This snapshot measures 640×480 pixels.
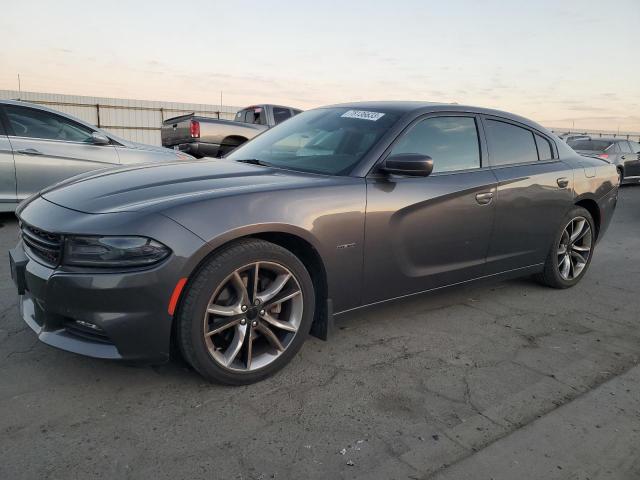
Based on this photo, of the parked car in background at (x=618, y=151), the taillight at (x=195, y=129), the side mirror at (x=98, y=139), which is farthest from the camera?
the parked car in background at (x=618, y=151)

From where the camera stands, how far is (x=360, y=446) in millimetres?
2236

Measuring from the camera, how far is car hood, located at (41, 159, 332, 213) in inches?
101

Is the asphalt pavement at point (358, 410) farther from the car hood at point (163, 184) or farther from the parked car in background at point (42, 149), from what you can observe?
the parked car in background at point (42, 149)

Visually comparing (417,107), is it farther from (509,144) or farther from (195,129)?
(195,129)

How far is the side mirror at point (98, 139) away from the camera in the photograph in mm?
6680

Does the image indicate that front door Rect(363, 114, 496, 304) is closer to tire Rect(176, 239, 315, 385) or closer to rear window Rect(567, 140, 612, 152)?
tire Rect(176, 239, 315, 385)

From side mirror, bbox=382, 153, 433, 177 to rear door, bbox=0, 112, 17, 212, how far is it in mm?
5173

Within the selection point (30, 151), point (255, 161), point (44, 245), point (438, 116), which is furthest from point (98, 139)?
point (438, 116)

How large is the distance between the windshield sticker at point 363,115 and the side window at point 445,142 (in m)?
Answer: 0.26

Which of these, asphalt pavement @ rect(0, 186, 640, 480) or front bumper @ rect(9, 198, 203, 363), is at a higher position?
front bumper @ rect(9, 198, 203, 363)

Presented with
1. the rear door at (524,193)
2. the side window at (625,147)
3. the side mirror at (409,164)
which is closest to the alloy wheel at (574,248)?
the rear door at (524,193)

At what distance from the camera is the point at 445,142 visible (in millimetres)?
3670

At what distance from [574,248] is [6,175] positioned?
20.7 ft

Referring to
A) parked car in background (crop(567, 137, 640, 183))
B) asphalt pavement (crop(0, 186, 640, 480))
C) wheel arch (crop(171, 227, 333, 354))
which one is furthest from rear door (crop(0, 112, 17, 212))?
parked car in background (crop(567, 137, 640, 183))
